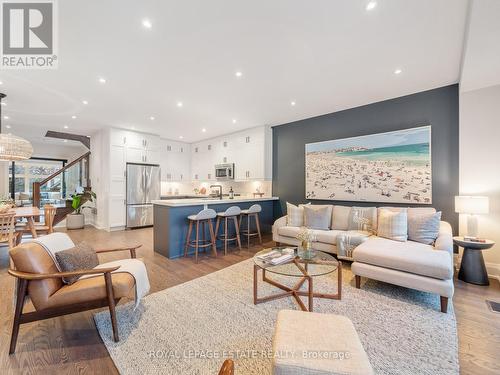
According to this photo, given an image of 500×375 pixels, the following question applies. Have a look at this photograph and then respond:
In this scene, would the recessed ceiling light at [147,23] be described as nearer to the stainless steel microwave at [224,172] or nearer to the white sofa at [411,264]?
the white sofa at [411,264]

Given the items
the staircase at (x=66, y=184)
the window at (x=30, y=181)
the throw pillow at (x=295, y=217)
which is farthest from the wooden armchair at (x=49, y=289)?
the window at (x=30, y=181)

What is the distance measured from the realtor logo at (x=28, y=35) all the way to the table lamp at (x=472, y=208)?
5060 millimetres

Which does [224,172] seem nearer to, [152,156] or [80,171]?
[152,156]

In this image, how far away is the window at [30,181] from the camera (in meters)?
7.71

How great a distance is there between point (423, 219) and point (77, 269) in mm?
4105

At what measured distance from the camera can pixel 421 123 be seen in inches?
146

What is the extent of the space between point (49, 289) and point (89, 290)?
0.94 feet

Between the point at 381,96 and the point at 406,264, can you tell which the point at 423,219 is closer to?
the point at 406,264

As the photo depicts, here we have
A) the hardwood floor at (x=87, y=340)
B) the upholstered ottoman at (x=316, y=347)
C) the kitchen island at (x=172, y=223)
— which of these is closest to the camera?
the upholstered ottoman at (x=316, y=347)

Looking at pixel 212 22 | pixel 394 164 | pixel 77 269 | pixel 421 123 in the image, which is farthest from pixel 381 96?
pixel 77 269

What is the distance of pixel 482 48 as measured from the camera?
7.55ft

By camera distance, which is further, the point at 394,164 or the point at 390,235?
the point at 394,164

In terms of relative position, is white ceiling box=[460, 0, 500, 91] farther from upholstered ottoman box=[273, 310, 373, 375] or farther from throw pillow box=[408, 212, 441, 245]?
upholstered ottoman box=[273, 310, 373, 375]

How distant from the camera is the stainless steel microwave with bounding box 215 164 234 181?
6.30 m
